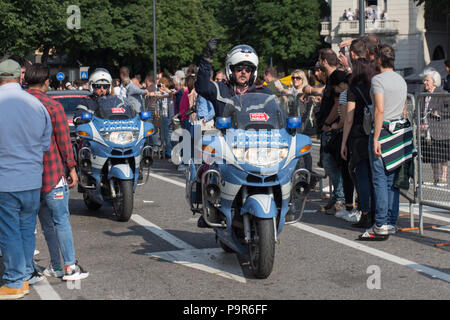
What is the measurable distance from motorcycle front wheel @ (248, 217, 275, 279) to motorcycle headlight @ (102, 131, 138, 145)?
3485 mm

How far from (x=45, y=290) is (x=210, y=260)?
1.62 metres

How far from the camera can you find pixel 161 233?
8430 millimetres

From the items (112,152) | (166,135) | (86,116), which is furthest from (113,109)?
(166,135)

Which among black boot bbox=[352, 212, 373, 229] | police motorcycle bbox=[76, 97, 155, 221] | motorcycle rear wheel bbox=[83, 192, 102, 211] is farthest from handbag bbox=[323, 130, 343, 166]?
motorcycle rear wheel bbox=[83, 192, 102, 211]

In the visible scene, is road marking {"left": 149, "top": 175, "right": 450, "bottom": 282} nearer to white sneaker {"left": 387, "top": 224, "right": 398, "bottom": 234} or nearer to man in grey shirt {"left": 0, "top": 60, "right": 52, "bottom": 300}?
white sneaker {"left": 387, "top": 224, "right": 398, "bottom": 234}

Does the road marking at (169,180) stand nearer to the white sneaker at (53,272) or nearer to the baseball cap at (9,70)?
the white sneaker at (53,272)

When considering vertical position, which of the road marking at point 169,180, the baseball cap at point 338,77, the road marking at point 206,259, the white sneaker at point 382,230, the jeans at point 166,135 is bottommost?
the road marking at point 169,180

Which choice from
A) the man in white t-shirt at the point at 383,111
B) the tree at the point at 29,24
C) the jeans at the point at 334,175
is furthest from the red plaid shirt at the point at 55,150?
the tree at the point at 29,24

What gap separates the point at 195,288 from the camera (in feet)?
19.5

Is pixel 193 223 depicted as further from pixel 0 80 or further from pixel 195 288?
pixel 0 80

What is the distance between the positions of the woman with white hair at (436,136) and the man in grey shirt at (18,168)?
3940 millimetres

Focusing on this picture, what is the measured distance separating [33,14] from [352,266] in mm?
38372

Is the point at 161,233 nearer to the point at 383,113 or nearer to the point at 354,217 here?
the point at 354,217

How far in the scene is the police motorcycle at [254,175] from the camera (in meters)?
6.05
